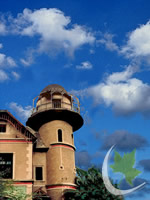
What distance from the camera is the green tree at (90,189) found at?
85.4ft

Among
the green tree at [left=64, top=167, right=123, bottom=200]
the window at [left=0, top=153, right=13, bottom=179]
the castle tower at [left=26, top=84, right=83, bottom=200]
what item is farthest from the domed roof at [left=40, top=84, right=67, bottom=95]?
the green tree at [left=64, top=167, right=123, bottom=200]

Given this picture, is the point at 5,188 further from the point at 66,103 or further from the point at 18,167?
the point at 66,103

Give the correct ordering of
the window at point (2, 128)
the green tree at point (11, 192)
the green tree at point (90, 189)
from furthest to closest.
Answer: the window at point (2, 128), the green tree at point (90, 189), the green tree at point (11, 192)

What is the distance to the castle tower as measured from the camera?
1103 inches

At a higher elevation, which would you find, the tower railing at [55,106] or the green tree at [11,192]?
the tower railing at [55,106]

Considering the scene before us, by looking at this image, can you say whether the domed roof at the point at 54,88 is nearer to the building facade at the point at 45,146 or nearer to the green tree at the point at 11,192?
the building facade at the point at 45,146

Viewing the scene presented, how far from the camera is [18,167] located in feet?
84.3

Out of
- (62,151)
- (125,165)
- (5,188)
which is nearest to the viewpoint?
(125,165)

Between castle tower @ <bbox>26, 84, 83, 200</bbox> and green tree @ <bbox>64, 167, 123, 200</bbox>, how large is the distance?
847 mm

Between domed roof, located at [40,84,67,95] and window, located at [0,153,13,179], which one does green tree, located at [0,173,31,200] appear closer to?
window, located at [0,153,13,179]

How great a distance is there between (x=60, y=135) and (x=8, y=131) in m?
6.15

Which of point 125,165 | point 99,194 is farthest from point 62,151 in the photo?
point 125,165

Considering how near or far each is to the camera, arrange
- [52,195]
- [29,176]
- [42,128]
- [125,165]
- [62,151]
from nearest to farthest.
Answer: [125,165] → [29,176] → [52,195] → [62,151] → [42,128]

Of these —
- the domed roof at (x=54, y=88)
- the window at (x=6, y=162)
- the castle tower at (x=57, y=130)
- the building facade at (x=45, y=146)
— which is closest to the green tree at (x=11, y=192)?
the building facade at (x=45, y=146)
